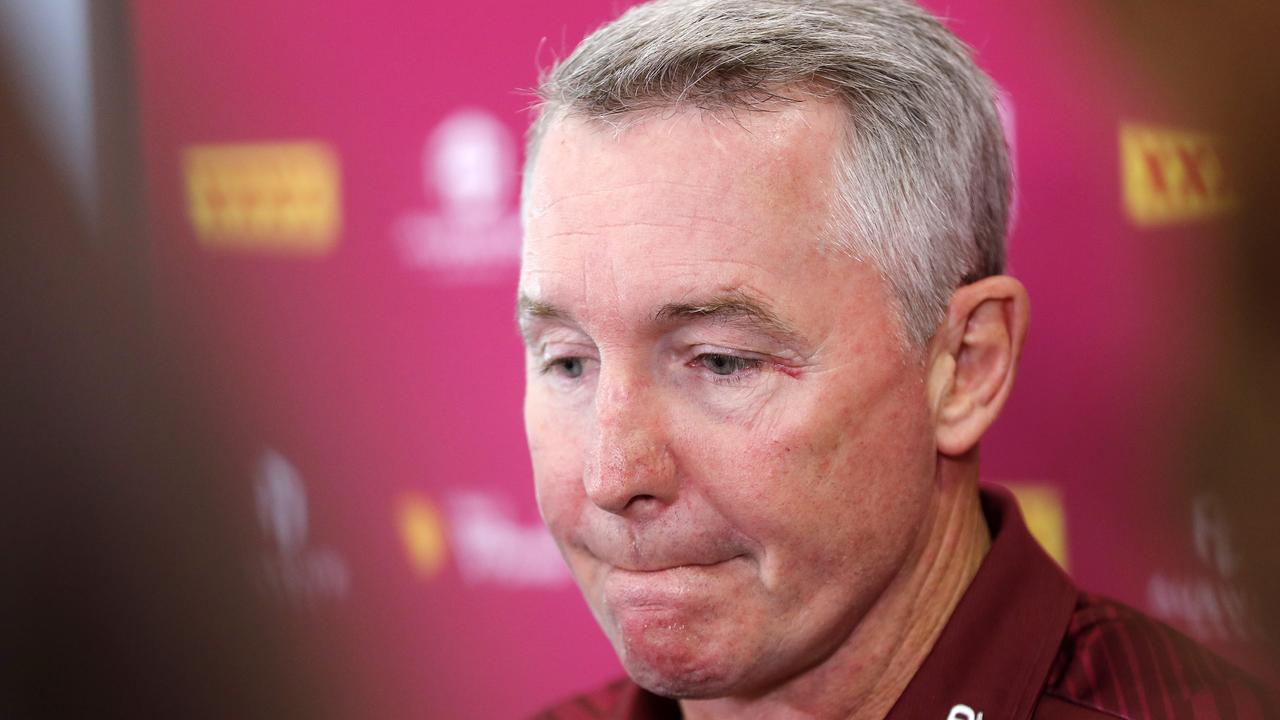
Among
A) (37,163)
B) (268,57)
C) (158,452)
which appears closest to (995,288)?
(268,57)

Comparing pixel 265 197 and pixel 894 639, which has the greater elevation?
pixel 265 197

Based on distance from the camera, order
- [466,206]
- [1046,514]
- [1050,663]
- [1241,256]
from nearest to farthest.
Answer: [1050,663], [1241,256], [1046,514], [466,206]

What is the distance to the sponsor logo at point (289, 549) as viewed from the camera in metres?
2.26

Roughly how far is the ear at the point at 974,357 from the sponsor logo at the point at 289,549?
1320mm

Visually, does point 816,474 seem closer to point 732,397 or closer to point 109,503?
point 732,397

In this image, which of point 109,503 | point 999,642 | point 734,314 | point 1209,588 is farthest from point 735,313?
point 109,503

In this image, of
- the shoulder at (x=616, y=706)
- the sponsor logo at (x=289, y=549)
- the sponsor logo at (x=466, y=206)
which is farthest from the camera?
the sponsor logo at (x=289, y=549)

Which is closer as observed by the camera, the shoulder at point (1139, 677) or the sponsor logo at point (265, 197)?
the shoulder at point (1139, 677)

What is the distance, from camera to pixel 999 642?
1.32 meters

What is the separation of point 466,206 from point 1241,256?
1.25 m

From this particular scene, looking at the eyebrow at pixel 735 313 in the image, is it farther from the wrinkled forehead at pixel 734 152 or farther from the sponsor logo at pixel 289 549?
the sponsor logo at pixel 289 549

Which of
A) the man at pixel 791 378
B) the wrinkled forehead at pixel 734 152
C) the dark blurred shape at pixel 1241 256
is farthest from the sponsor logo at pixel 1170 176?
the wrinkled forehead at pixel 734 152

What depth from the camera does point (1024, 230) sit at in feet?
6.17

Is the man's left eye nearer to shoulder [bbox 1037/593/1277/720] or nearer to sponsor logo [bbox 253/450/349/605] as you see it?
shoulder [bbox 1037/593/1277/720]
